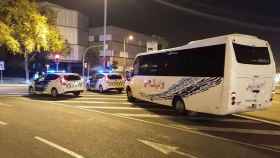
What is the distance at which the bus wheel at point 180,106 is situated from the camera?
14.9 m

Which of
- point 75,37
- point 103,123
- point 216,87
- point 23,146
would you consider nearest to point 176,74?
point 216,87

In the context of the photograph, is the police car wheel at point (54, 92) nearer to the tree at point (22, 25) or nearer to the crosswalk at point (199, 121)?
the tree at point (22, 25)

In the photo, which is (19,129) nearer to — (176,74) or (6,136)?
(6,136)

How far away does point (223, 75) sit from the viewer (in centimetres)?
1238

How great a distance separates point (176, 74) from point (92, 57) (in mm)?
78630

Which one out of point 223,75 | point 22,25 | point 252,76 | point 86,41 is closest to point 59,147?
point 223,75

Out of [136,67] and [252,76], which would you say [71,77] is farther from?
[252,76]

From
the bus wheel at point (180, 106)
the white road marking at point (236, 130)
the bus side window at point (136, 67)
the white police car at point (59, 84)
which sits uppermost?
the bus side window at point (136, 67)

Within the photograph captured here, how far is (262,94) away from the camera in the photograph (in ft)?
43.1

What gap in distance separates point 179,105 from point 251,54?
3836mm

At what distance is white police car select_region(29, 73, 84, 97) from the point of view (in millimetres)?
23078

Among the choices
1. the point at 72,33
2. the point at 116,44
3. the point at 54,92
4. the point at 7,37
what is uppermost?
the point at 72,33

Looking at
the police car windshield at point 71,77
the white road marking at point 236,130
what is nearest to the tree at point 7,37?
the police car windshield at point 71,77

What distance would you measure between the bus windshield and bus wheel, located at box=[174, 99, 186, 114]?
11.0 feet
